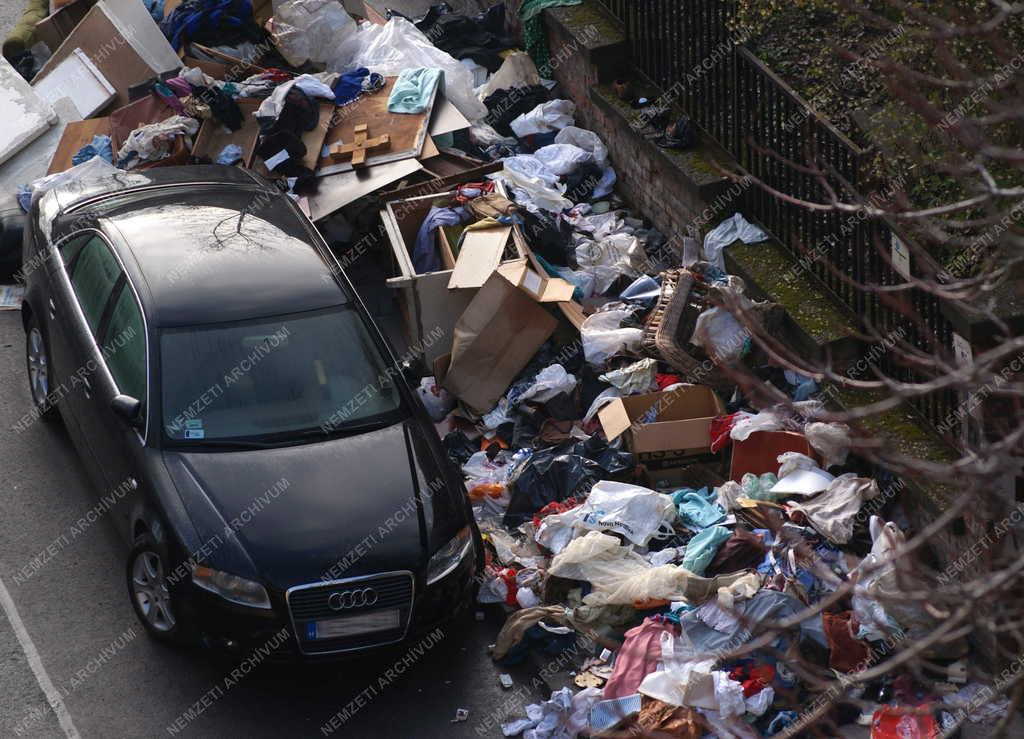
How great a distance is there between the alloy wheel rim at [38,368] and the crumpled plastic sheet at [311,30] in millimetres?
4411

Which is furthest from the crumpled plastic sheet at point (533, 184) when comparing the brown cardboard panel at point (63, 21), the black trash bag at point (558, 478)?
the brown cardboard panel at point (63, 21)

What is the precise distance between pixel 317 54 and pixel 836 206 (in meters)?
8.55

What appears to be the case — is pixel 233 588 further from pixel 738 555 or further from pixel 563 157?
pixel 563 157


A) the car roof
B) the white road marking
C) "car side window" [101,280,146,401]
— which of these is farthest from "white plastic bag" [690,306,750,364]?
the white road marking

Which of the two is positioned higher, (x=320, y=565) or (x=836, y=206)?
(x=836, y=206)

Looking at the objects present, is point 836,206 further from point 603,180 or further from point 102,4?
point 102,4

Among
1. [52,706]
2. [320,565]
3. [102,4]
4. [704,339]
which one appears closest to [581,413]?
[704,339]

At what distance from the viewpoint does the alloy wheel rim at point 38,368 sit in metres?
8.34

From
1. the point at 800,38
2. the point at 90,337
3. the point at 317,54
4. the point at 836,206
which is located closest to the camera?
the point at 836,206

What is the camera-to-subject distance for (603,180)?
1062 cm

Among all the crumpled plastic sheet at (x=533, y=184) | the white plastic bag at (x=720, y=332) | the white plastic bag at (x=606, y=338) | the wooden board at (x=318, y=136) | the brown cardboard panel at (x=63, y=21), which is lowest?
the white plastic bag at (x=606, y=338)

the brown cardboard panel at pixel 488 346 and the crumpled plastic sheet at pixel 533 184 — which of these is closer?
the brown cardboard panel at pixel 488 346

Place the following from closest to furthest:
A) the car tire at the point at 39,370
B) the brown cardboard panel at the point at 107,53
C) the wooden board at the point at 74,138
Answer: the car tire at the point at 39,370, the wooden board at the point at 74,138, the brown cardboard panel at the point at 107,53

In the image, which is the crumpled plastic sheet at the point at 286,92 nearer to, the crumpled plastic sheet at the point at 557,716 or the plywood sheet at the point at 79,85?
the plywood sheet at the point at 79,85
